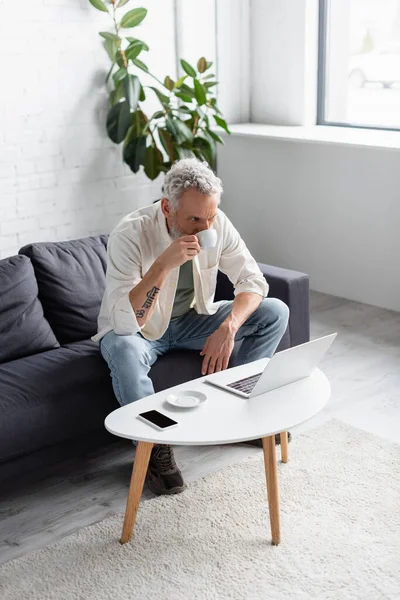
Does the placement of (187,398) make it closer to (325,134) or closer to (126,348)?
(126,348)

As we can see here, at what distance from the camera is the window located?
460 centimetres

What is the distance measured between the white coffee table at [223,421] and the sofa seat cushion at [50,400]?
374 millimetres

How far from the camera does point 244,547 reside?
228cm

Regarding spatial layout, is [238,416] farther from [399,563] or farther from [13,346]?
[13,346]

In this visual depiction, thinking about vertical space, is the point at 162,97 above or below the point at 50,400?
above

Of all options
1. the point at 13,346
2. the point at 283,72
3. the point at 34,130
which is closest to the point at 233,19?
the point at 283,72

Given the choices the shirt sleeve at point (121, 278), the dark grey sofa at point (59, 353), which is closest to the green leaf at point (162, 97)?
the dark grey sofa at point (59, 353)

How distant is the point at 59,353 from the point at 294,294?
96cm

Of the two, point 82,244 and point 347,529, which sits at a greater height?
point 82,244

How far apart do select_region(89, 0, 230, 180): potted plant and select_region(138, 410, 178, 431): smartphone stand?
8.28 ft

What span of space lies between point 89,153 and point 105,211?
14.3 inches

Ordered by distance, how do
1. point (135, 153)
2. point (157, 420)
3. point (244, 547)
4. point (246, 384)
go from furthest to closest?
point (135, 153)
point (246, 384)
point (244, 547)
point (157, 420)

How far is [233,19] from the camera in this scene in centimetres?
502

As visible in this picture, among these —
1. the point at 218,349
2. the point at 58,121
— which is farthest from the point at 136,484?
the point at 58,121
